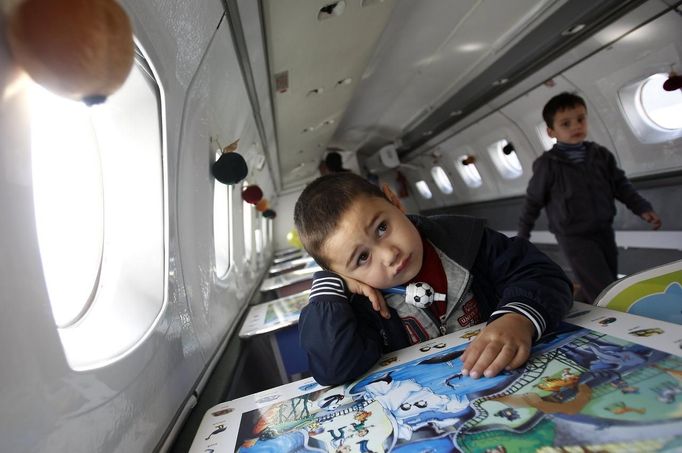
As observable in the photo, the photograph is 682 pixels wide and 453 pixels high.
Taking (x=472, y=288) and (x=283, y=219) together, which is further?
(x=283, y=219)

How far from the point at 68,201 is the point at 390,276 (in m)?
1.18

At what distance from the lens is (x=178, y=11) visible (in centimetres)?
149

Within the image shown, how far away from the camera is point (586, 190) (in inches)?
130

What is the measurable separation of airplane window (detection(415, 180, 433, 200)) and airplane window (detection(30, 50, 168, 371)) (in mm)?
11255

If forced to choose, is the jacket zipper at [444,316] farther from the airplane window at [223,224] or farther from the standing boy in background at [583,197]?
the airplane window at [223,224]

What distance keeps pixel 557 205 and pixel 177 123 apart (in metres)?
3.01

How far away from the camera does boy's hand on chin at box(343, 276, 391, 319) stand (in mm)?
1485

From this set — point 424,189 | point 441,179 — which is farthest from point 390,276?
point 424,189

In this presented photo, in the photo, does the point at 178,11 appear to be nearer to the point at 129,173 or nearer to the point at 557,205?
the point at 129,173

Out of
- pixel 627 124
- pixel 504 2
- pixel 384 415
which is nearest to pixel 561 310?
pixel 384 415

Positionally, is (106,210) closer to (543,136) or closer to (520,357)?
(520,357)

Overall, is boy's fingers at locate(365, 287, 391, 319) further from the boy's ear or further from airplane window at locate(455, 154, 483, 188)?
airplane window at locate(455, 154, 483, 188)

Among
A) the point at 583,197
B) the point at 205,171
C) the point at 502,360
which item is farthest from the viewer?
the point at 583,197

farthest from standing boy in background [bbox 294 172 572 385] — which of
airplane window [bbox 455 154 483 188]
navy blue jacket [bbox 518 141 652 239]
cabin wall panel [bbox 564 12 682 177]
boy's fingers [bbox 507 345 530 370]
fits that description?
airplane window [bbox 455 154 483 188]
